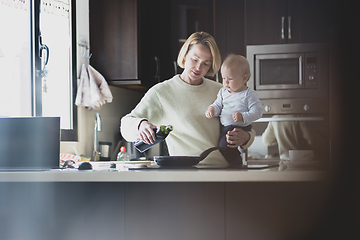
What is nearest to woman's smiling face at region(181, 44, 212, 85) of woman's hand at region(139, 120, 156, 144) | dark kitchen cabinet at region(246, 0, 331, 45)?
woman's hand at region(139, 120, 156, 144)

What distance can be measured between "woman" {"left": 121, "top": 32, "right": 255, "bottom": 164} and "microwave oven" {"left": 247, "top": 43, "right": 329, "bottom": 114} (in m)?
0.94

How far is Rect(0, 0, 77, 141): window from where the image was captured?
6.40 feet

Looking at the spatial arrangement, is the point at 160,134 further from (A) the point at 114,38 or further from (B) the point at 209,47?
(A) the point at 114,38

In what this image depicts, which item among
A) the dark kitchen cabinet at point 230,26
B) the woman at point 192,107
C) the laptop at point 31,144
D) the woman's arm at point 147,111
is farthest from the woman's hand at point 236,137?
the dark kitchen cabinet at point 230,26

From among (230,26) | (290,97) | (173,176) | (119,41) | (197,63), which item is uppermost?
(230,26)

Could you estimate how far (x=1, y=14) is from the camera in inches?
74.2

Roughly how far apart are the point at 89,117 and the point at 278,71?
1290 millimetres

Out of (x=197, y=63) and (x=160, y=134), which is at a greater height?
(x=197, y=63)

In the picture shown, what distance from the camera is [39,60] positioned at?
7.00 ft

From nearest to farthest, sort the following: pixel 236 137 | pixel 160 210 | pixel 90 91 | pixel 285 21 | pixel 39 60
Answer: pixel 160 210
pixel 236 137
pixel 39 60
pixel 90 91
pixel 285 21

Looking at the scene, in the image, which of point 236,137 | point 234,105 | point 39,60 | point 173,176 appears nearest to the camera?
point 173,176

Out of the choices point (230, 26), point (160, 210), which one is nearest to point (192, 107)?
point (160, 210)

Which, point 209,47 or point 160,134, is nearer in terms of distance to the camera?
point 160,134

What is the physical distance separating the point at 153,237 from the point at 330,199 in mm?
499
